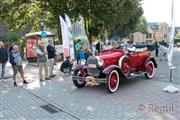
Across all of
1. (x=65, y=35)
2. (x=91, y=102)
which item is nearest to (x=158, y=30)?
(x=65, y=35)

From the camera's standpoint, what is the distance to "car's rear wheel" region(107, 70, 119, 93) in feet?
27.0

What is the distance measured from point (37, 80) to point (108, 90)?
14.4ft

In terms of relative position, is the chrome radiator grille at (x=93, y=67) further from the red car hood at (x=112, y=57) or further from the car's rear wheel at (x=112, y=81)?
the car's rear wheel at (x=112, y=81)

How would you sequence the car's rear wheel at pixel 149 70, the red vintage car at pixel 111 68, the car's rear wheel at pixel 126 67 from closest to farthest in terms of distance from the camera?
the red vintage car at pixel 111 68, the car's rear wheel at pixel 126 67, the car's rear wheel at pixel 149 70

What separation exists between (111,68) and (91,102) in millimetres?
1472

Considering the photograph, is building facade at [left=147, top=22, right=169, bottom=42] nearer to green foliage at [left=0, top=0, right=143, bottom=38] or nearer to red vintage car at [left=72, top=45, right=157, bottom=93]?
green foliage at [left=0, top=0, right=143, bottom=38]

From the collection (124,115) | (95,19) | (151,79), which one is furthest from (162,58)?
(124,115)

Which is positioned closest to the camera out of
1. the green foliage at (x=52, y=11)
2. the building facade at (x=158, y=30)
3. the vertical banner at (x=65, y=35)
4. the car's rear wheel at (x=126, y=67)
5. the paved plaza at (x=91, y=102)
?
the paved plaza at (x=91, y=102)

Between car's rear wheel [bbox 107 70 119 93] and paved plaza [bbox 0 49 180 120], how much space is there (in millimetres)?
190

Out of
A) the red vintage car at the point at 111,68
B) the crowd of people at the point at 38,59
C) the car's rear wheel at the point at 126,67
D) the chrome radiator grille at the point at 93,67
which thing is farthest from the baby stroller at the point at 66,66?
the car's rear wheel at the point at 126,67

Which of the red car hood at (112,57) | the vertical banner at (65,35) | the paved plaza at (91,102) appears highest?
the vertical banner at (65,35)

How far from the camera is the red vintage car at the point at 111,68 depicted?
845 centimetres

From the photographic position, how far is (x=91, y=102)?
745 cm

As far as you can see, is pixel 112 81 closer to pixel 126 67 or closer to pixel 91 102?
pixel 126 67
